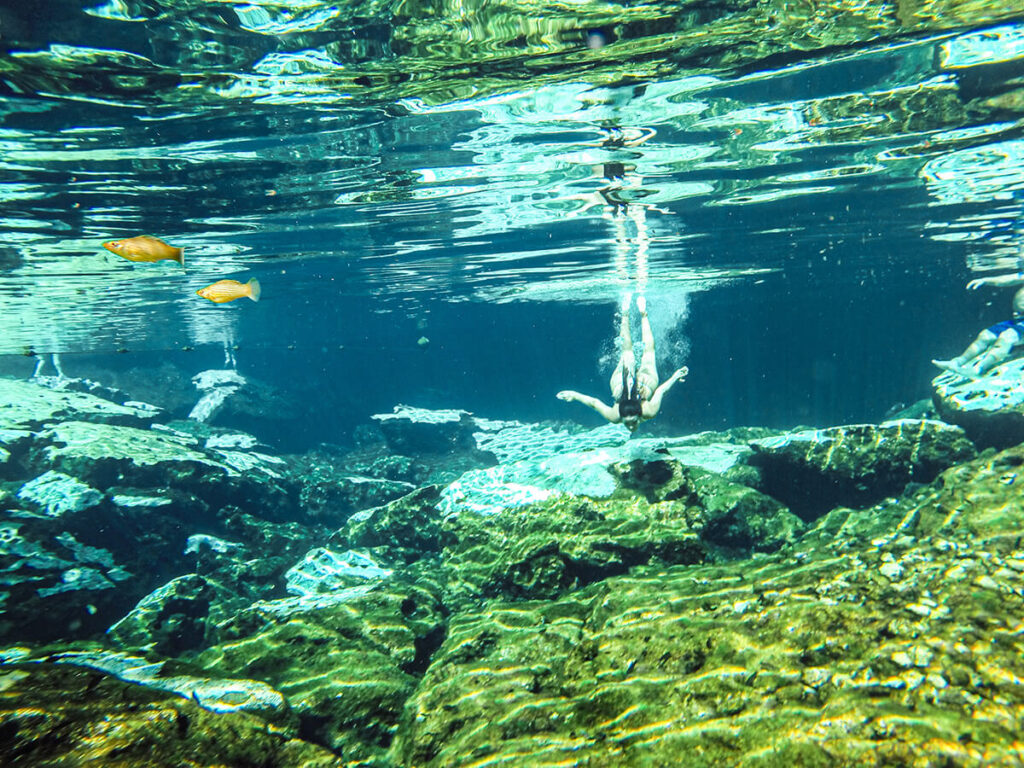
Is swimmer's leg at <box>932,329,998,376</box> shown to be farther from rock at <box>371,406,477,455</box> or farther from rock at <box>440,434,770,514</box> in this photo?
rock at <box>371,406,477,455</box>

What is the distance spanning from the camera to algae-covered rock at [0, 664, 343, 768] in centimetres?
339

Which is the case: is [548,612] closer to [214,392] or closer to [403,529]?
[403,529]

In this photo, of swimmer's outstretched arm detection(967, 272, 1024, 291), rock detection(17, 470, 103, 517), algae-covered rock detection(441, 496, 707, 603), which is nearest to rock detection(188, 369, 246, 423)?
rock detection(17, 470, 103, 517)

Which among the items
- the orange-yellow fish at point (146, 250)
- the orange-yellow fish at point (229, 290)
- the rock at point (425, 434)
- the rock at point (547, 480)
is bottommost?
the rock at point (425, 434)

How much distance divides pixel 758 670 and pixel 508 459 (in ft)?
63.7

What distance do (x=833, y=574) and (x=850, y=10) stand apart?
7.87 meters

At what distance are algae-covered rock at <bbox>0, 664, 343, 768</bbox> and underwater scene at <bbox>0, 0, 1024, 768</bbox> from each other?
25mm

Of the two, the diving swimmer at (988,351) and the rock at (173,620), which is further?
the diving swimmer at (988,351)

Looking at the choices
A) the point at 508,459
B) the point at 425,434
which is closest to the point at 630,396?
the point at 508,459

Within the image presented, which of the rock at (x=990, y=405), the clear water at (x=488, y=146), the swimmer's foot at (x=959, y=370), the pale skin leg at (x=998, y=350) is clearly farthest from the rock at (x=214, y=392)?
the pale skin leg at (x=998, y=350)

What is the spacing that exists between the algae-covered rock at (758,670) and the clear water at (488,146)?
756 cm

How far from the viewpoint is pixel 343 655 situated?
661 centimetres

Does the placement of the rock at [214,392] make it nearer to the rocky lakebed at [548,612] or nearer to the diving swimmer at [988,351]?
the rocky lakebed at [548,612]

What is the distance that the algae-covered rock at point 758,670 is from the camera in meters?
3.25
